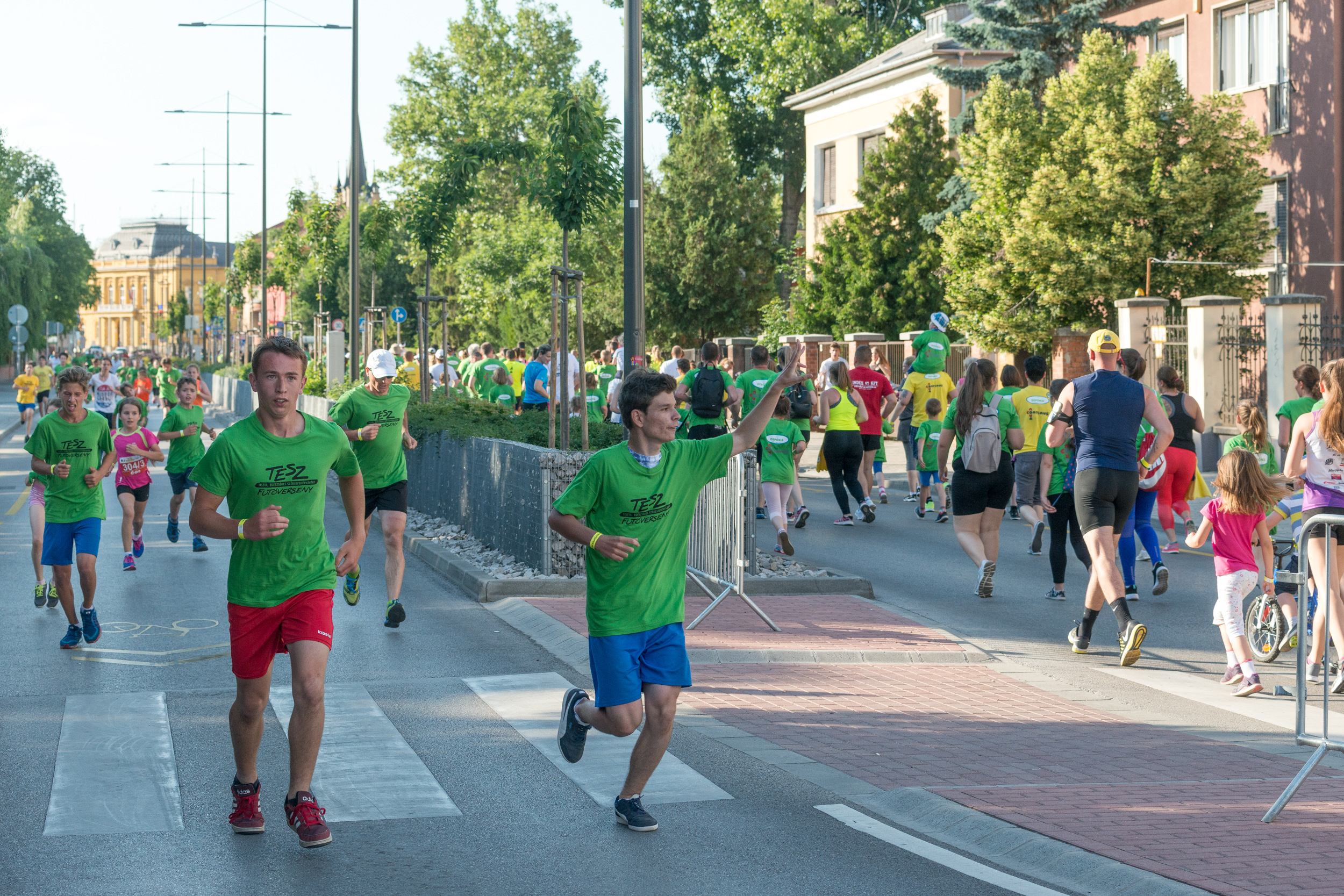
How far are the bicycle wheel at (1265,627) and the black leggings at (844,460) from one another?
6.72 meters

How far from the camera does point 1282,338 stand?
2161 centimetres

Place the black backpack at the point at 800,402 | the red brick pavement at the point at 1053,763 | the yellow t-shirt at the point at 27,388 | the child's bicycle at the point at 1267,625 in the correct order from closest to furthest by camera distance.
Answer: the red brick pavement at the point at 1053,763, the child's bicycle at the point at 1267,625, the black backpack at the point at 800,402, the yellow t-shirt at the point at 27,388

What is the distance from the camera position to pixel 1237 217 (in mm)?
26625

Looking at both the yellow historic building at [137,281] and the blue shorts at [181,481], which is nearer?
the blue shorts at [181,481]

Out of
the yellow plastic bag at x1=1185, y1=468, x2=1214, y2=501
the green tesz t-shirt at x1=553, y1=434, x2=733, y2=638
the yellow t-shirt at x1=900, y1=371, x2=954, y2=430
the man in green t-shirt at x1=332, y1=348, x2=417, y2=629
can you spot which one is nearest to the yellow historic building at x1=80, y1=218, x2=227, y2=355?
the yellow t-shirt at x1=900, y1=371, x2=954, y2=430

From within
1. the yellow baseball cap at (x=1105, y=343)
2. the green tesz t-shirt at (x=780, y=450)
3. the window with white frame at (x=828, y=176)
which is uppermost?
the window with white frame at (x=828, y=176)

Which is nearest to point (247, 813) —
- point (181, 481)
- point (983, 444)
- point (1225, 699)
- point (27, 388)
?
point (1225, 699)

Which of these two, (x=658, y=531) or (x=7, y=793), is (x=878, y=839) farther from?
(x=7, y=793)

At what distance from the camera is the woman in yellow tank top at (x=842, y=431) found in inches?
623

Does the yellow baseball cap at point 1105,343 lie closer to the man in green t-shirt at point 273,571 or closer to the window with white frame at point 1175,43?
the man in green t-shirt at point 273,571

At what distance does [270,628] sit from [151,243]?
186095 millimetres

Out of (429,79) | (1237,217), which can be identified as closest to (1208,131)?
(1237,217)

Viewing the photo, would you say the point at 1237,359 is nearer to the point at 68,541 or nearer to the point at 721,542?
the point at 721,542

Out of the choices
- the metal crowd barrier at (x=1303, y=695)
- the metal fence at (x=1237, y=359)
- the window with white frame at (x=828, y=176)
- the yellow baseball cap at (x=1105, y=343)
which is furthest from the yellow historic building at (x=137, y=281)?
the metal crowd barrier at (x=1303, y=695)
